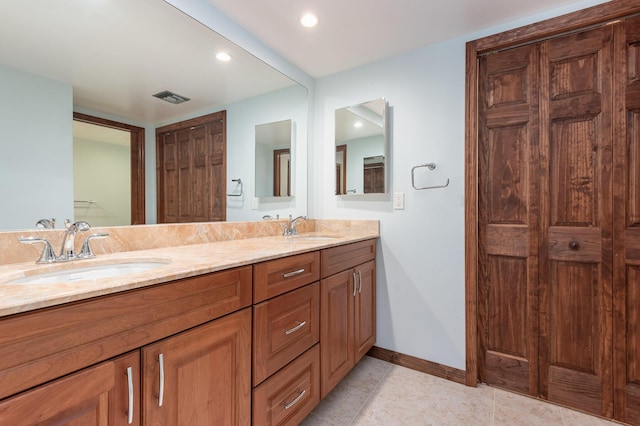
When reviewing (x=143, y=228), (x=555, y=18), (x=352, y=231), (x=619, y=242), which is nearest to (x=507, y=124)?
(x=555, y=18)

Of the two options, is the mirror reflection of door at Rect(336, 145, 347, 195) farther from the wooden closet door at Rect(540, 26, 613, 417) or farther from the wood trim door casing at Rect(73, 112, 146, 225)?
the wood trim door casing at Rect(73, 112, 146, 225)

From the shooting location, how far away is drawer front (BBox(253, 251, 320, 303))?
116cm

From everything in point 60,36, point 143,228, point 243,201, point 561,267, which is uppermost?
point 60,36

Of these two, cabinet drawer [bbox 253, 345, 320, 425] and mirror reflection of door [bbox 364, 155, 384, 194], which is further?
mirror reflection of door [bbox 364, 155, 384, 194]

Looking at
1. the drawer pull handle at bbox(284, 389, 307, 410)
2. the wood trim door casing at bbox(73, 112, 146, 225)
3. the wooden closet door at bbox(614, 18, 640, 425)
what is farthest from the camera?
the wooden closet door at bbox(614, 18, 640, 425)

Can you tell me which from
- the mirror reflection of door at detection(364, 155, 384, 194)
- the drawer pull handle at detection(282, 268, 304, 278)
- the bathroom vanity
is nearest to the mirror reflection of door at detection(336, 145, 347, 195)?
the mirror reflection of door at detection(364, 155, 384, 194)

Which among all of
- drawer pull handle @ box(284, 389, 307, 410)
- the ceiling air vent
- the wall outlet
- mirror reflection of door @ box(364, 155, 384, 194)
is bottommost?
drawer pull handle @ box(284, 389, 307, 410)

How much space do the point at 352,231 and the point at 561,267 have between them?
1.27 m

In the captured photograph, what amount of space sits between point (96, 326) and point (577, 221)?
2142 millimetres

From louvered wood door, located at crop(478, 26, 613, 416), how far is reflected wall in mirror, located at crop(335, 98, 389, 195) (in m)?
0.62

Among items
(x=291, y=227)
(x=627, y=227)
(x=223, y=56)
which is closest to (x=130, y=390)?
(x=291, y=227)

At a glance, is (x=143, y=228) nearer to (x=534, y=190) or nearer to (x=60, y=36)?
(x=60, y=36)

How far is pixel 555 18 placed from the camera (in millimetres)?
1610

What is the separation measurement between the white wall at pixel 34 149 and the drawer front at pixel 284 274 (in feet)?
2.64
